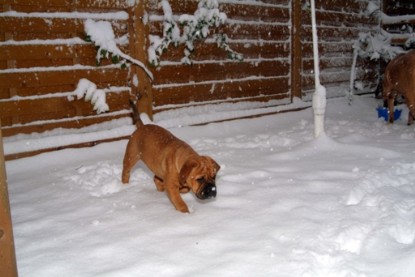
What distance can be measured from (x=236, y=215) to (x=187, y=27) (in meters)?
4.05

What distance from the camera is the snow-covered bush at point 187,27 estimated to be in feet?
20.1

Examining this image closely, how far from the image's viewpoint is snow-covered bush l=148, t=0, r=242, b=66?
6.14m

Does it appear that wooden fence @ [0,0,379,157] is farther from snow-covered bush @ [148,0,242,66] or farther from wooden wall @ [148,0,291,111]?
snow-covered bush @ [148,0,242,66]

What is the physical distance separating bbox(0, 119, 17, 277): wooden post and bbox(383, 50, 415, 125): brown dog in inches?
244

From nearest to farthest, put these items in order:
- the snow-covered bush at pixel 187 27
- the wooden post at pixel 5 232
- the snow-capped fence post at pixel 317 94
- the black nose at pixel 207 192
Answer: the wooden post at pixel 5 232 < the black nose at pixel 207 192 < the snow-capped fence post at pixel 317 94 < the snow-covered bush at pixel 187 27

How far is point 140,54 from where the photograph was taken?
595 centimetres

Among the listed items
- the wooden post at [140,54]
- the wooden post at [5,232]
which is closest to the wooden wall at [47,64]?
the wooden post at [140,54]

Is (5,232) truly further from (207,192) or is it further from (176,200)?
(176,200)

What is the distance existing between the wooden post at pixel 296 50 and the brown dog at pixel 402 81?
1961 millimetres

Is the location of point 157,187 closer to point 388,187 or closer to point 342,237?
point 342,237

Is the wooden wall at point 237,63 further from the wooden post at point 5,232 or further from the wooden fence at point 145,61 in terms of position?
the wooden post at point 5,232

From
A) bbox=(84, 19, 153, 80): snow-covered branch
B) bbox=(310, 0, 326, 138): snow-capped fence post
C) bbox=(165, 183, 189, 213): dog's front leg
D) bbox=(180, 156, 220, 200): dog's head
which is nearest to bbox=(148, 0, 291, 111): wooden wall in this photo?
bbox=(84, 19, 153, 80): snow-covered branch

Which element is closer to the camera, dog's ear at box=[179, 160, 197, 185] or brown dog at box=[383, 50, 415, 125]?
dog's ear at box=[179, 160, 197, 185]

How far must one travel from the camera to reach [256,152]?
5.41 metres
